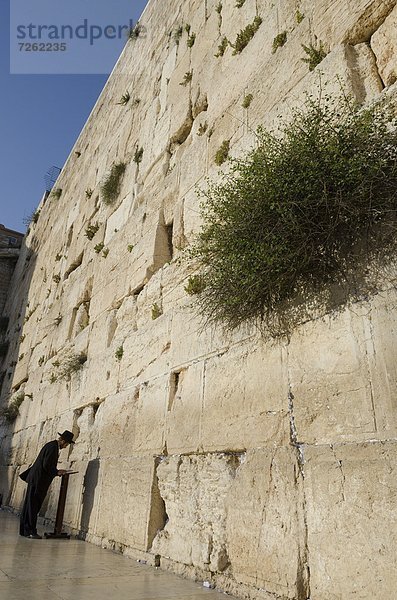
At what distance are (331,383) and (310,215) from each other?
1004 mm

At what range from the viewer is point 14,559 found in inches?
142

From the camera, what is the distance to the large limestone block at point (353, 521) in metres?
2.10

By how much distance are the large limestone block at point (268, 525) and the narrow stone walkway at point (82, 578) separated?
256 millimetres

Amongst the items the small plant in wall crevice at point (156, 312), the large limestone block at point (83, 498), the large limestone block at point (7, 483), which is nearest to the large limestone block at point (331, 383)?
the small plant in wall crevice at point (156, 312)

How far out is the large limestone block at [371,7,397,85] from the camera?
312 centimetres

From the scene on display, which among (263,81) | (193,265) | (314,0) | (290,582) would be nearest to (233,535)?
(290,582)

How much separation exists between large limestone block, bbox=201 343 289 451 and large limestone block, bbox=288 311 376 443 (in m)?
0.14

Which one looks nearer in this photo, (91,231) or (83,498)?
(83,498)

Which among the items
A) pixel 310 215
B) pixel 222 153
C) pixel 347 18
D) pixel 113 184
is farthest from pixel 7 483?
pixel 347 18

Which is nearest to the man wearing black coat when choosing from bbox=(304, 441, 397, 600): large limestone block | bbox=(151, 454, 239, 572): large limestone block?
bbox=(151, 454, 239, 572): large limestone block

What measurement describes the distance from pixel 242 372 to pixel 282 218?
115 centimetres

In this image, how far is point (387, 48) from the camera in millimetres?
3205

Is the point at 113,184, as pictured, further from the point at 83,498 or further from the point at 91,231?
the point at 83,498

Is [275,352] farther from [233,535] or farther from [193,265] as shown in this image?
[193,265]
